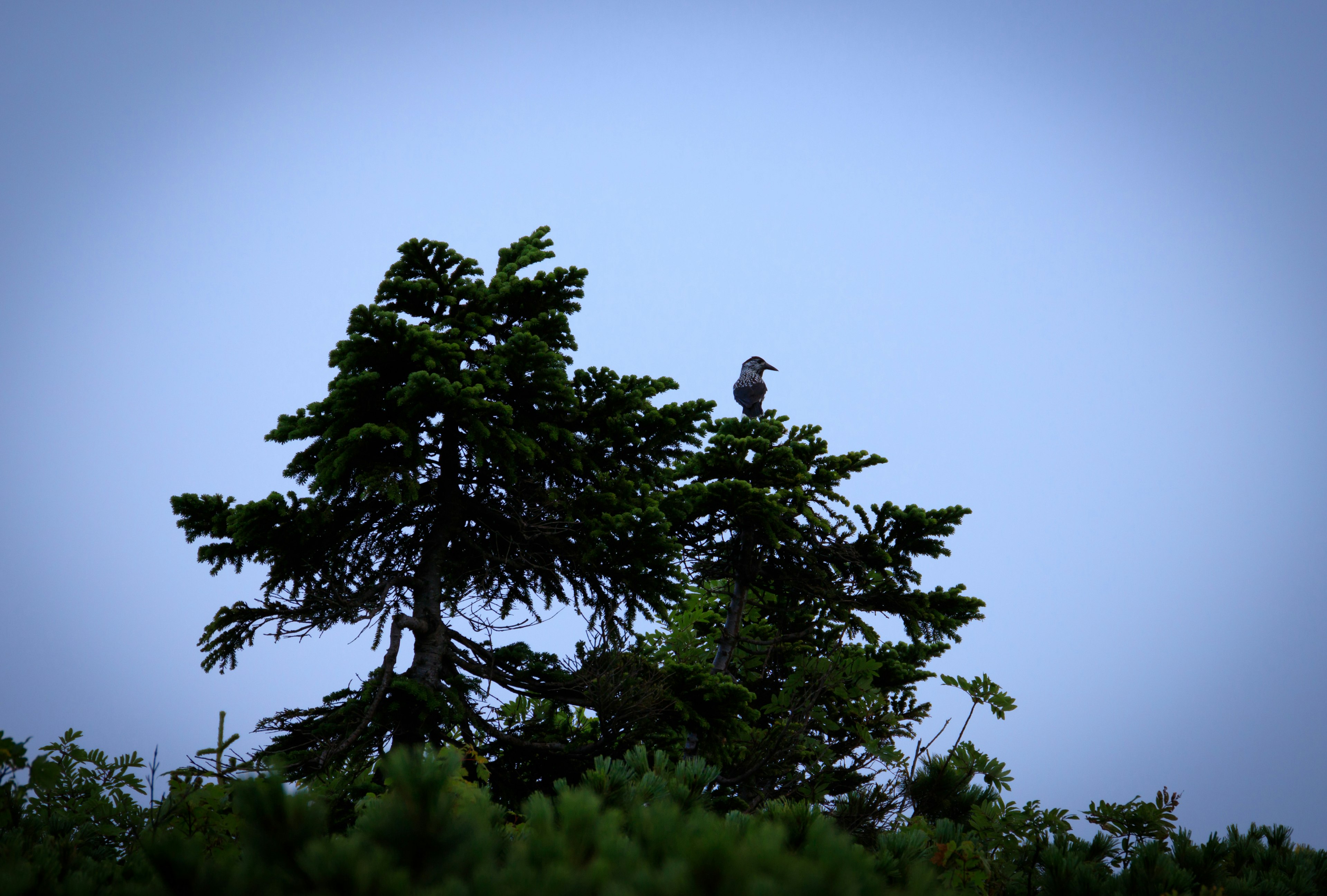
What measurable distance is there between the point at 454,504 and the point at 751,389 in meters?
5.70

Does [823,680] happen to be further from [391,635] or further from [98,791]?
[98,791]

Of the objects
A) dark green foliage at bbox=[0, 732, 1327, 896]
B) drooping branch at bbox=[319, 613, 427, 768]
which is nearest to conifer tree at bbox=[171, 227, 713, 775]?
drooping branch at bbox=[319, 613, 427, 768]

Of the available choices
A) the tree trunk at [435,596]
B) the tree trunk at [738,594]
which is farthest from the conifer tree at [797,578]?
the tree trunk at [435,596]

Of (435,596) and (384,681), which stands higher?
(435,596)

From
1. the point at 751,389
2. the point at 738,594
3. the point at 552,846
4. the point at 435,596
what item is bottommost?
the point at 552,846

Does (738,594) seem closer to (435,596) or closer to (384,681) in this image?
(435,596)

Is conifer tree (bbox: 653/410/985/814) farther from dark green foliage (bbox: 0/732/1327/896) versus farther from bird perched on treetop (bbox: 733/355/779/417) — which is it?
dark green foliage (bbox: 0/732/1327/896)

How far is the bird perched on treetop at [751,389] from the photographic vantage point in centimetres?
1324

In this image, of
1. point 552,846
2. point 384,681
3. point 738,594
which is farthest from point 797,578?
point 552,846

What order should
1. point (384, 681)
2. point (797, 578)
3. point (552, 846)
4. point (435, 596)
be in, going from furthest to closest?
point (797, 578)
point (435, 596)
point (384, 681)
point (552, 846)

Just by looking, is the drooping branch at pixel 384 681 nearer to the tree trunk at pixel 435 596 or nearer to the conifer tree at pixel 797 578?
the tree trunk at pixel 435 596

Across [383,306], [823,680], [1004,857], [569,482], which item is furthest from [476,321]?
[1004,857]

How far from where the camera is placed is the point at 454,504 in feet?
31.0

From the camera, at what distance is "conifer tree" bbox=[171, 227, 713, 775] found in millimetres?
8109
